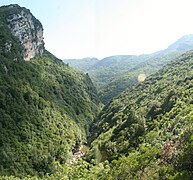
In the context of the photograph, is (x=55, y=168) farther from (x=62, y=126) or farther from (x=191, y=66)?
(x=191, y=66)

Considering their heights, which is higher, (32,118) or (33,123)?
(32,118)

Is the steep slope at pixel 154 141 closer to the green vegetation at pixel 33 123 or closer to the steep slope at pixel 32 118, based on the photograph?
the green vegetation at pixel 33 123

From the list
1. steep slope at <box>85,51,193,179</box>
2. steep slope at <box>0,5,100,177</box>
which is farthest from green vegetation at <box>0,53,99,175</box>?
steep slope at <box>85,51,193,179</box>

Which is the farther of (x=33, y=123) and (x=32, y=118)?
(x=32, y=118)

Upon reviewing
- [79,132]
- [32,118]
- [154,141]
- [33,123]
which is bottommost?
[79,132]

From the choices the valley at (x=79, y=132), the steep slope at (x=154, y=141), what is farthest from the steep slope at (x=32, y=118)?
the steep slope at (x=154, y=141)

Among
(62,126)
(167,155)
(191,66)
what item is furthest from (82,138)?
(167,155)

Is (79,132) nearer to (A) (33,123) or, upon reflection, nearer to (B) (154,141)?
(A) (33,123)

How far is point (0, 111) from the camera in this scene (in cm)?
12938

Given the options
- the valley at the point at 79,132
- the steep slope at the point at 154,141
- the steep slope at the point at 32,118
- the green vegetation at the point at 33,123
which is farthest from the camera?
the steep slope at the point at 32,118

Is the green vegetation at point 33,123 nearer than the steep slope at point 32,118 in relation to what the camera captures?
Yes

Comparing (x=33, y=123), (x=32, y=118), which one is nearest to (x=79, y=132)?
(x=32, y=118)

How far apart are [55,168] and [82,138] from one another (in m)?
46.3

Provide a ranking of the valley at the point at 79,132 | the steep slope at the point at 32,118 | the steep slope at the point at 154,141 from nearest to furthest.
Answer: the steep slope at the point at 154,141 < the valley at the point at 79,132 < the steep slope at the point at 32,118
